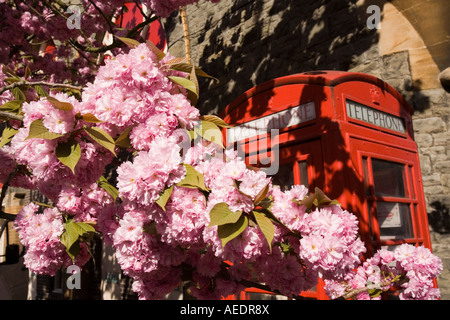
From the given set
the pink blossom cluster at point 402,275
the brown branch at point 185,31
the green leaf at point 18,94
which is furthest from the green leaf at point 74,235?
the brown branch at point 185,31

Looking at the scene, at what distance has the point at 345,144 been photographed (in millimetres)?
3137

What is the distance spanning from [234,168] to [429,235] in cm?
324

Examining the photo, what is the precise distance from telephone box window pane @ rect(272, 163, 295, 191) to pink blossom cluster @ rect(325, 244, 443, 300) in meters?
0.98

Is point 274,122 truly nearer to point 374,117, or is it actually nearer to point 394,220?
point 374,117

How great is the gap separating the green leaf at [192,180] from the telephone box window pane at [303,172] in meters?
1.78

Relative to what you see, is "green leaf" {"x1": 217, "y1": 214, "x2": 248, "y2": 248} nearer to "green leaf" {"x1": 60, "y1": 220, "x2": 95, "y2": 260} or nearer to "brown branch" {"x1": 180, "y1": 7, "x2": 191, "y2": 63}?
"green leaf" {"x1": 60, "y1": 220, "x2": 95, "y2": 260}

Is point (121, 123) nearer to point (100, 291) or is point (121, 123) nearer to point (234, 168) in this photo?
point (234, 168)

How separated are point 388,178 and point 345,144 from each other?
2.63 feet

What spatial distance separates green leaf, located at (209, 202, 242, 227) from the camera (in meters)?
1.52

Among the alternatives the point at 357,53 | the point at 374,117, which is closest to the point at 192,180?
the point at 374,117

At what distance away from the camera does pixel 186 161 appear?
1869 mm

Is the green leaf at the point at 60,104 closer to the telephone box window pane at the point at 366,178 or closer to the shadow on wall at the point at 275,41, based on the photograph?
the telephone box window pane at the point at 366,178
